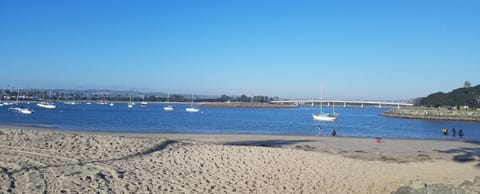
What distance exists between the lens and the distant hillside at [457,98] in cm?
13038

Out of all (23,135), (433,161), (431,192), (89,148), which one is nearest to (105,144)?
(89,148)

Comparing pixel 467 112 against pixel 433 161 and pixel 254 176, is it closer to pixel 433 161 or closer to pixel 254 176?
pixel 433 161

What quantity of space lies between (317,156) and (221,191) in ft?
22.1

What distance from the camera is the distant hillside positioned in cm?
13038

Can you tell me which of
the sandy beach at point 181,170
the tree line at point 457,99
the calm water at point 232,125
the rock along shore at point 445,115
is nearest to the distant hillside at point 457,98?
the tree line at point 457,99

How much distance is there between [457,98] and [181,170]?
442ft

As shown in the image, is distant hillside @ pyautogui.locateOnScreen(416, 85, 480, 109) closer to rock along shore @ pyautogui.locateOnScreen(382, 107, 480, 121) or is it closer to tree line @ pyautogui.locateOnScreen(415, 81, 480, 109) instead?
tree line @ pyautogui.locateOnScreen(415, 81, 480, 109)

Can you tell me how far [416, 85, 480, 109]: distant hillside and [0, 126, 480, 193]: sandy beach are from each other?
123687mm

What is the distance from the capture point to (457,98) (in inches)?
5226

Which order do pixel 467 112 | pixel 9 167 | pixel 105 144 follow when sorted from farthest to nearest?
pixel 467 112 < pixel 105 144 < pixel 9 167

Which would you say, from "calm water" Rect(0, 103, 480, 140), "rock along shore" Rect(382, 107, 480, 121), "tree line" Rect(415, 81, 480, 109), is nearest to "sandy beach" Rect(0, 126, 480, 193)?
"calm water" Rect(0, 103, 480, 140)

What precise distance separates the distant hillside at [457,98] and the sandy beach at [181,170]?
124m

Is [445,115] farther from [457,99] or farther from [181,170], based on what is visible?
[181,170]

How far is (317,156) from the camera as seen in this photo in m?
16.5
